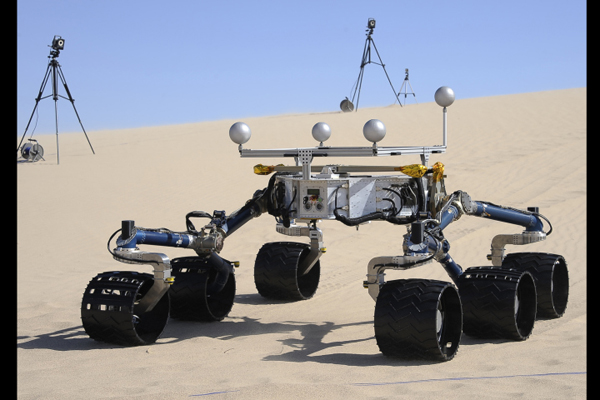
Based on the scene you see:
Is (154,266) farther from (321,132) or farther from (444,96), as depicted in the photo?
(444,96)

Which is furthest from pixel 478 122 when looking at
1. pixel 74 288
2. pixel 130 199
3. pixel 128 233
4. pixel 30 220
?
pixel 128 233

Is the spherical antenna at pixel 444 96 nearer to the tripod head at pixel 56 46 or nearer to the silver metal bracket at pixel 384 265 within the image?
the silver metal bracket at pixel 384 265

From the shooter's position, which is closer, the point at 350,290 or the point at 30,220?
the point at 350,290

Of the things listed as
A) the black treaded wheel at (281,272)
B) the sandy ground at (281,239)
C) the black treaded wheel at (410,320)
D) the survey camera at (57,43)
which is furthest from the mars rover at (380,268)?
the survey camera at (57,43)

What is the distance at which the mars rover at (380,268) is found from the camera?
546 cm

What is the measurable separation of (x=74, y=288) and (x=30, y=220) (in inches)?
202

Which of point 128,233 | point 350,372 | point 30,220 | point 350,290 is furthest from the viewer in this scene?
point 30,220

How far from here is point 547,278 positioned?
7062mm

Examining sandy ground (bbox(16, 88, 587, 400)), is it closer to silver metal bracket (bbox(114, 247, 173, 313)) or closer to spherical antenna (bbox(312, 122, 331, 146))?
silver metal bracket (bbox(114, 247, 173, 313))

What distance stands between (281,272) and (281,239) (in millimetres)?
4285

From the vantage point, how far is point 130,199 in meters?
15.5

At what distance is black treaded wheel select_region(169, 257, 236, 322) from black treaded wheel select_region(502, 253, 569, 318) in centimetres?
304

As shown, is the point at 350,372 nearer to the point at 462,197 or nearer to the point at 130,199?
the point at 462,197

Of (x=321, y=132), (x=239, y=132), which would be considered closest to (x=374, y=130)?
(x=239, y=132)
